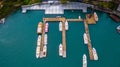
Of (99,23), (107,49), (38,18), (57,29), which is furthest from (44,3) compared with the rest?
(107,49)

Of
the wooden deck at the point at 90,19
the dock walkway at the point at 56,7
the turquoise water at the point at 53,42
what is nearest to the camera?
the turquoise water at the point at 53,42

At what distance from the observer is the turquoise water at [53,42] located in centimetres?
2758

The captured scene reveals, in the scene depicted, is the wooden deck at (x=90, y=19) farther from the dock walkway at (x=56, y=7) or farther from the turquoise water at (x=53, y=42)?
the dock walkway at (x=56, y=7)

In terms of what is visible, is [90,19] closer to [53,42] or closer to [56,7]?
[56,7]

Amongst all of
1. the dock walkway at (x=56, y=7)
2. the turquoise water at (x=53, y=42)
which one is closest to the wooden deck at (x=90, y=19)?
the turquoise water at (x=53, y=42)

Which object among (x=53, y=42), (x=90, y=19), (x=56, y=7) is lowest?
(x=53, y=42)

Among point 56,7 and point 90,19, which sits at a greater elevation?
point 56,7

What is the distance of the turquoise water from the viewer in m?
27.6

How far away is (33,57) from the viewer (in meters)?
28.1

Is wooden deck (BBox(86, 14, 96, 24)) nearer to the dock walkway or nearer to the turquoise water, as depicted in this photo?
the turquoise water

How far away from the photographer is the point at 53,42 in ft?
98.4

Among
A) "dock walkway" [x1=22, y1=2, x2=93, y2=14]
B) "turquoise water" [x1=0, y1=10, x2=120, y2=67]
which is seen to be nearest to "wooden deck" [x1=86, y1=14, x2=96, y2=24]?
"turquoise water" [x1=0, y1=10, x2=120, y2=67]

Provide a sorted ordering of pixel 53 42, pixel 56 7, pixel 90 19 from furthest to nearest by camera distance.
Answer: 1. pixel 56 7
2. pixel 90 19
3. pixel 53 42

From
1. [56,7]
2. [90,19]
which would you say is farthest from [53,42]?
[56,7]
